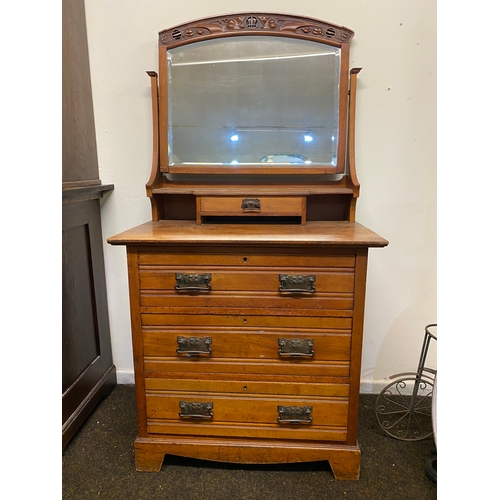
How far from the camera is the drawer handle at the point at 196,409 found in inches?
53.2

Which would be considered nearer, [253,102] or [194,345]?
[194,345]

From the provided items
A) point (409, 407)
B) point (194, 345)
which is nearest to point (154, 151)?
point (194, 345)

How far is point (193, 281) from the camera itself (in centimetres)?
127

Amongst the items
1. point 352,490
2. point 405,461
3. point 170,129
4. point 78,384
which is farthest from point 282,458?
point 170,129

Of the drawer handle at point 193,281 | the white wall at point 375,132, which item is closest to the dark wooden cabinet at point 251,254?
the drawer handle at point 193,281

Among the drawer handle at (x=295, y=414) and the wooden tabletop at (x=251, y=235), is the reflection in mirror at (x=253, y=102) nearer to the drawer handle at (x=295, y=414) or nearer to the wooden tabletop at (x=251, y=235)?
the wooden tabletop at (x=251, y=235)

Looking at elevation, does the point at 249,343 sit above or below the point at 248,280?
below

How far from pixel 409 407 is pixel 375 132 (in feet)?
4.11

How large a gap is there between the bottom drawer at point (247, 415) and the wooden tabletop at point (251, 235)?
0.58 meters

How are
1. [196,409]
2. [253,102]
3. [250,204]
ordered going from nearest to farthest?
[196,409] < [250,204] < [253,102]

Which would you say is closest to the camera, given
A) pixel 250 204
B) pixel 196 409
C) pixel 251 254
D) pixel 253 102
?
pixel 251 254

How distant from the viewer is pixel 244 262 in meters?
1.26

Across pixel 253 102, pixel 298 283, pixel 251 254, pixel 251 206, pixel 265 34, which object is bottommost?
pixel 298 283

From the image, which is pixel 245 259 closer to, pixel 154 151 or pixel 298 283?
pixel 298 283
